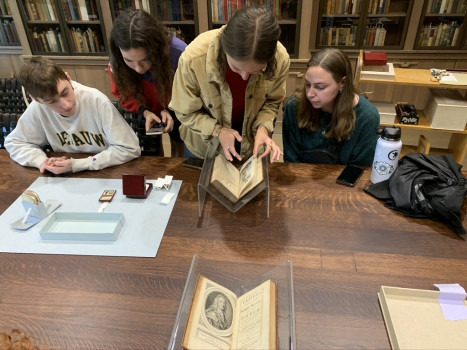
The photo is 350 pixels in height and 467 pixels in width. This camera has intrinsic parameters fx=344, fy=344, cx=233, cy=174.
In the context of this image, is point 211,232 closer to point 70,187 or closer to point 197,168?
point 197,168

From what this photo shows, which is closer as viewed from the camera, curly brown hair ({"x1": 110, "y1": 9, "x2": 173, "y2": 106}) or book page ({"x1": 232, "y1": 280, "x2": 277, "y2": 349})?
book page ({"x1": 232, "y1": 280, "x2": 277, "y2": 349})

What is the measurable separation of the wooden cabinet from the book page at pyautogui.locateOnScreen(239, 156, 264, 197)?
100 cm

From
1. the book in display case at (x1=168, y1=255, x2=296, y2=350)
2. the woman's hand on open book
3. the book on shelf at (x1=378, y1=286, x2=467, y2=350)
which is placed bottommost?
the book on shelf at (x1=378, y1=286, x2=467, y2=350)

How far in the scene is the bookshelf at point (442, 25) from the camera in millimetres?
2910

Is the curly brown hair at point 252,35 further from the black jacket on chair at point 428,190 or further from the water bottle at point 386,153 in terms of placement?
the black jacket on chair at point 428,190

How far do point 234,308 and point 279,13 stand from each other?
2.91 m

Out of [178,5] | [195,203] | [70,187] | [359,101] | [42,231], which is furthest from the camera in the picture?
[178,5]

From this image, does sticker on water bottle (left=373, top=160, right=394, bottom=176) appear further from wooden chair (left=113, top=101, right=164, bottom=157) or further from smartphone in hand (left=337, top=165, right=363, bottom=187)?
wooden chair (left=113, top=101, right=164, bottom=157)

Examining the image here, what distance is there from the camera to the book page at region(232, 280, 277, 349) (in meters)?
0.81

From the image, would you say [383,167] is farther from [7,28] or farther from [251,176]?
[7,28]

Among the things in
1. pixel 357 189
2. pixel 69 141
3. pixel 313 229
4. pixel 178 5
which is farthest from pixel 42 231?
pixel 178 5

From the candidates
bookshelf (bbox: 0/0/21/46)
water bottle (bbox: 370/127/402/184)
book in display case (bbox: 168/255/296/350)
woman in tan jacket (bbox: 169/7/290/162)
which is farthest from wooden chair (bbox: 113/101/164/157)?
bookshelf (bbox: 0/0/21/46)

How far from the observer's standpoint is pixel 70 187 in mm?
1417

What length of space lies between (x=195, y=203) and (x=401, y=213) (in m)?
0.74
